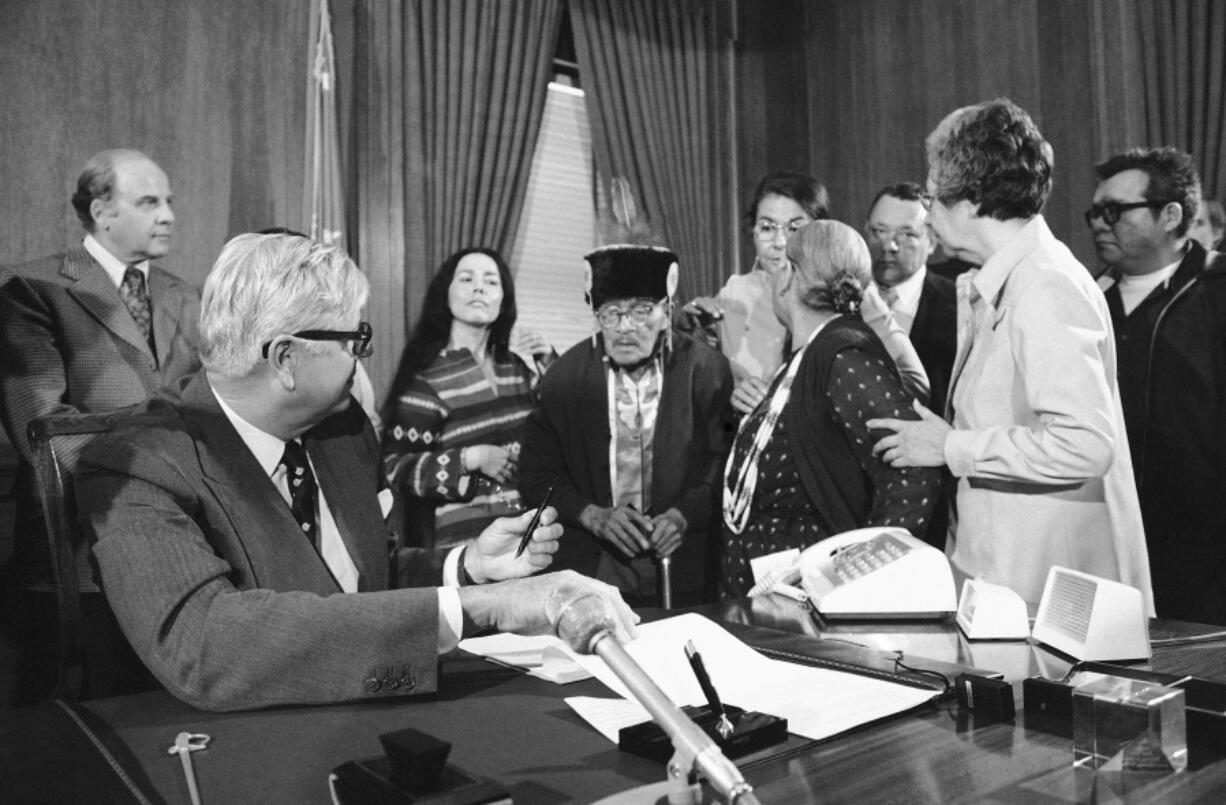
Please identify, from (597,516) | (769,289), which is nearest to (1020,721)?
(597,516)

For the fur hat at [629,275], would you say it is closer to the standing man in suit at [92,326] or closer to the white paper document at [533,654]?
the standing man in suit at [92,326]

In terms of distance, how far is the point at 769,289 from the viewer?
12.0ft

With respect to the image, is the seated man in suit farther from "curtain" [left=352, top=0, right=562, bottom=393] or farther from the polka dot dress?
"curtain" [left=352, top=0, right=562, bottom=393]

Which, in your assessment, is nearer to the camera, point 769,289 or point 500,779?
point 500,779

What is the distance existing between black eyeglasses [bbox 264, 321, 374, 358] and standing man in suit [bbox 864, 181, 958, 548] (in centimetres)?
233

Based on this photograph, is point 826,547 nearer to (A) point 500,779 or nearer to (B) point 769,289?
(A) point 500,779

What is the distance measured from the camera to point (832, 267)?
2.50 m

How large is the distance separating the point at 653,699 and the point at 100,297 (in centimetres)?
295

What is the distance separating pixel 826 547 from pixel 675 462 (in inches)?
48.3

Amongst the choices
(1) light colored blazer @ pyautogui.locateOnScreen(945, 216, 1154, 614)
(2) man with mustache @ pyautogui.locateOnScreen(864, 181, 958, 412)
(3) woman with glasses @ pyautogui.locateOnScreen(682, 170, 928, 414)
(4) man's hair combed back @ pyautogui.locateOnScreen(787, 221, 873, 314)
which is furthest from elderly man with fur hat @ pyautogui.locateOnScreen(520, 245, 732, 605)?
(1) light colored blazer @ pyautogui.locateOnScreen(945, 216, 1154, 614)

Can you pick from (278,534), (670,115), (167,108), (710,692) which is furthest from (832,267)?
(670,115)

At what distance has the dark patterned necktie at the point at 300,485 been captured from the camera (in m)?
1.72

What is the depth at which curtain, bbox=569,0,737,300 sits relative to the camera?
5.35m

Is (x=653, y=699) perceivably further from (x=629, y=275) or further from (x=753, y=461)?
(x=629, y=275)
